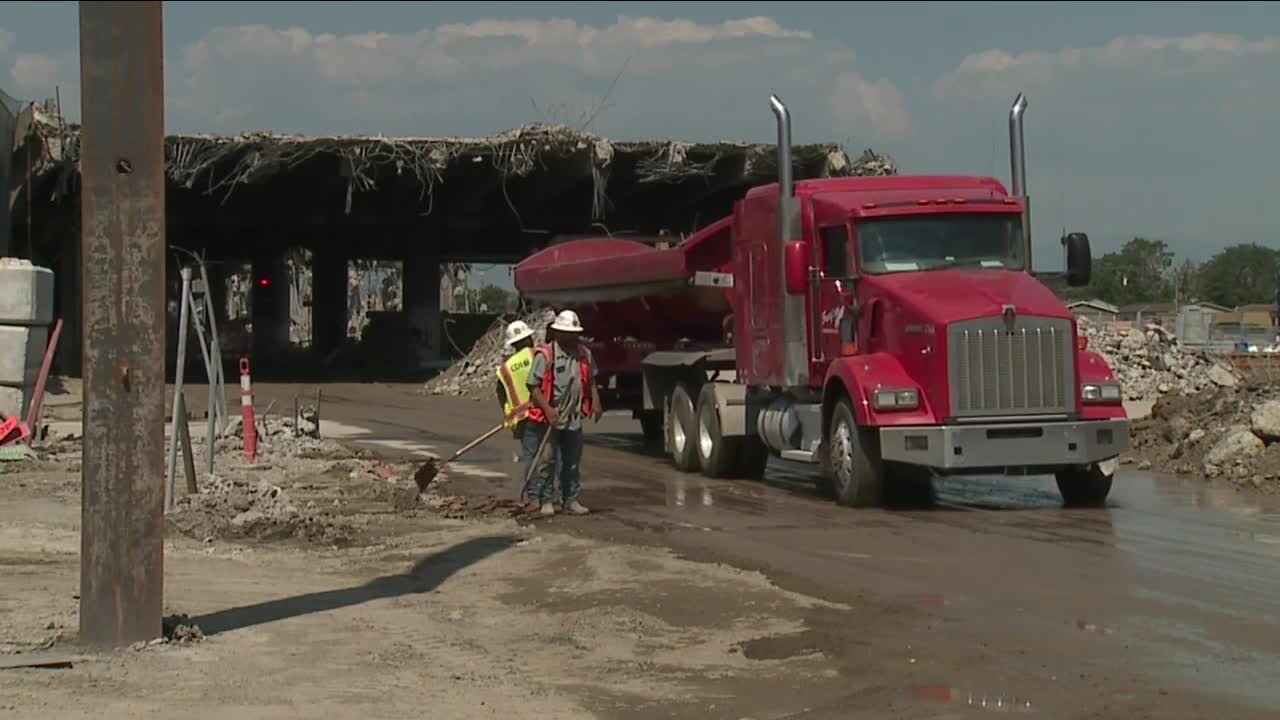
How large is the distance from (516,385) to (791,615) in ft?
20.1

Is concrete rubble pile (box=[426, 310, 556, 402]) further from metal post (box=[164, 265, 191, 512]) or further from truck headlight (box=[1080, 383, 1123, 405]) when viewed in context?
metal post (box=[164, 265, 191, 512])

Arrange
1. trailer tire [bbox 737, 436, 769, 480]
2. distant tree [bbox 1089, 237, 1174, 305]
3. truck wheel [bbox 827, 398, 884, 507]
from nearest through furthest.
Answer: truck wheel [bbox 827, 398, 884, 507] < trailer tire [bbox 737, 436, 769, 480] < distant tree [bbox 1089, 237, 1174, 305]

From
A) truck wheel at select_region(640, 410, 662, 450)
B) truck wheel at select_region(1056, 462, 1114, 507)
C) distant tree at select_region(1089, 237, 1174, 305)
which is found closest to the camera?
truck wheel at select_region(1056, 462, 1114, 507)

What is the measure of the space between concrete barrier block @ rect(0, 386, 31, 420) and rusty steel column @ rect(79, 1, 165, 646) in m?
14.0

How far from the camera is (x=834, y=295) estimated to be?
653 inches

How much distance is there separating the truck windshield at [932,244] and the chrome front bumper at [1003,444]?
1.85m

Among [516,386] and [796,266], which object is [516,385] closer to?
[516,386]

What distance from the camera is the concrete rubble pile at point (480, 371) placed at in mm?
41062

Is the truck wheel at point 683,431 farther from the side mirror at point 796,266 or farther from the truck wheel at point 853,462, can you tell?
the truck wheel at point 853,462

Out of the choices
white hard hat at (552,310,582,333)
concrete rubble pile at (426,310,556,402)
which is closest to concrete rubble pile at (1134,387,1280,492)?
white hard hat at (552,310,582,333)

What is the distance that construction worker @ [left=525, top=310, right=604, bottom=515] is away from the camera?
14.9 metres

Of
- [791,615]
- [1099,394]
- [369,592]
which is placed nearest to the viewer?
[791,615]

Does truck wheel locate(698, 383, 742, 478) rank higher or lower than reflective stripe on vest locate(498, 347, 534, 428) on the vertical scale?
lower

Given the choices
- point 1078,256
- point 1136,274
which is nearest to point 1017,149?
point 1078,256
